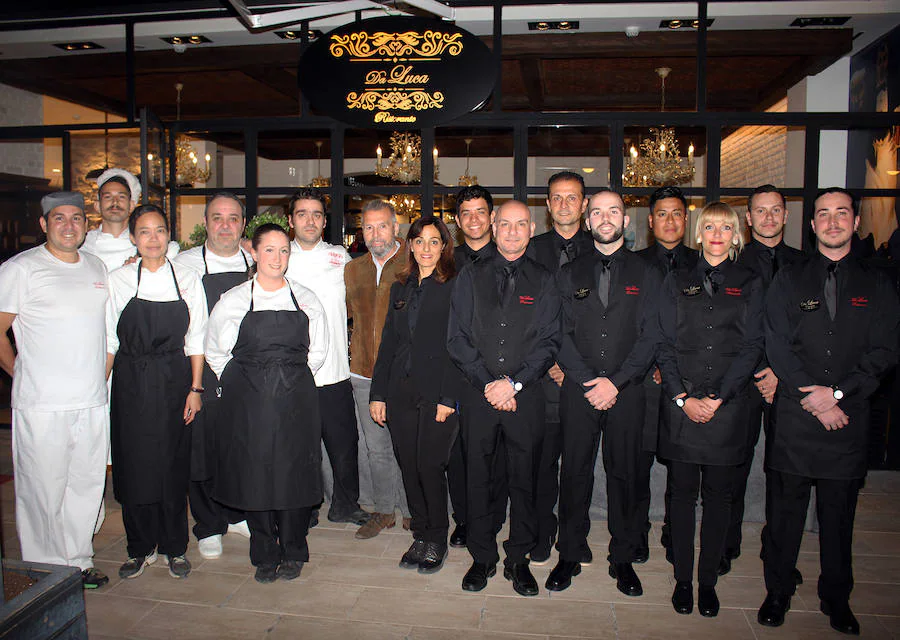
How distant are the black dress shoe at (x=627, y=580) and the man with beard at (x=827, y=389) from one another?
58 cm

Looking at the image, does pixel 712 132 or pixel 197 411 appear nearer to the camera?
pixel 197 411

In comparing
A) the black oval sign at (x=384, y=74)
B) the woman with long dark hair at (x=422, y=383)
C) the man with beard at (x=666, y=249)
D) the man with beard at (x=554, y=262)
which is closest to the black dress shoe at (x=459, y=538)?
the woman with long dark hair at (x=422, y=383)

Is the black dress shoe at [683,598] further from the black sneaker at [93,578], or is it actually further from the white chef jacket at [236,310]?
the black sneaker at [93,578]

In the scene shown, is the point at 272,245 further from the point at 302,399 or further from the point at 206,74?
the point at 206,74

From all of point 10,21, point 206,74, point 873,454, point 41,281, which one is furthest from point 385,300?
point 206,74

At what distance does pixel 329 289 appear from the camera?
4102mm

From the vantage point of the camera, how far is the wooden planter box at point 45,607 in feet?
4.72

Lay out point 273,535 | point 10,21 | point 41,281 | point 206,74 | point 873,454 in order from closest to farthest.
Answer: point 41,281
point 273,535
point 873,454
point 10,21
point 206,74

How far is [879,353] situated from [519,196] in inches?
121

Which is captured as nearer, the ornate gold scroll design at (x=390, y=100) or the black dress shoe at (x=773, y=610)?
the black dress shoe at (x=773, y=610)

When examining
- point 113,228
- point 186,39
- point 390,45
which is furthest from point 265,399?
point 186,39

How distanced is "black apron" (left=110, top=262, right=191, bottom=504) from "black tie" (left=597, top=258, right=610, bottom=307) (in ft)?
7.28

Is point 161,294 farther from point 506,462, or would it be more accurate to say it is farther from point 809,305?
point 809,305

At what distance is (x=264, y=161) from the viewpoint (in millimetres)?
13516
